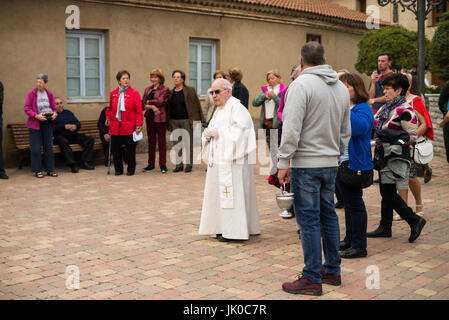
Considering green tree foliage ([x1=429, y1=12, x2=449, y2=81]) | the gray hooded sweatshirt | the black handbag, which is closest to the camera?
the gray hooded sweatshirt

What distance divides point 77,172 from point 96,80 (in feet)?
10.4

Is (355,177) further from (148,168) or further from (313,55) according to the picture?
(148,168)

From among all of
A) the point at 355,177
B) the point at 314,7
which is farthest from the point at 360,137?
the point at 314,7

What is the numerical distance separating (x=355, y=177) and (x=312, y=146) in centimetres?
121

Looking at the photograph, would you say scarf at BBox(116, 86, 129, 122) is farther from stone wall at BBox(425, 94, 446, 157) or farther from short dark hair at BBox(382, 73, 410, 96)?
stone wall at BBox(425, 94, 446, 157)

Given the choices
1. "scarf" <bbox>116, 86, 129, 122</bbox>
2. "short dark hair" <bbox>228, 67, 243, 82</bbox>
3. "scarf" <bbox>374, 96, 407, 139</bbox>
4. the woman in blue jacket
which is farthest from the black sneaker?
the woman in blue jacket

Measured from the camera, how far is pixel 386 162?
6.77m

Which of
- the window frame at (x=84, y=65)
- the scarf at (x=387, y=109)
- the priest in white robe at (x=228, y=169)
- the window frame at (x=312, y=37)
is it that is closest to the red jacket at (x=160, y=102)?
the window frame at (x=84, y=65)

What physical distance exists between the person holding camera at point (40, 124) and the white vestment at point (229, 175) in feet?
18.2

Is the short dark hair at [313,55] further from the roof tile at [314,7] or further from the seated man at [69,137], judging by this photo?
the roof tile at [314,7]

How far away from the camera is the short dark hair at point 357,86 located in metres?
A: 5.90

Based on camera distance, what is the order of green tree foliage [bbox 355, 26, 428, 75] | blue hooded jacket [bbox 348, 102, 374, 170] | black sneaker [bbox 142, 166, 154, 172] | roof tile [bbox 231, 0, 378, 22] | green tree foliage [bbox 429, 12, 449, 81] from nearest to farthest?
blue hooded jacket [bbox 348, 102, 374, 170] → black sneaker [bbox 142, 166, 154, 172] → green tree foliage [bbox 429, 12, 449, 81] → roof tile [bbox 231, 0, 378, 22] → green tree foliage [bbox 355, 26, 428, 75]

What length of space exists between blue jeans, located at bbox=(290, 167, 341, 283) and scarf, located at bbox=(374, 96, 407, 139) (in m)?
2.05

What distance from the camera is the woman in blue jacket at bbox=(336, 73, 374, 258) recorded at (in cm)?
588
